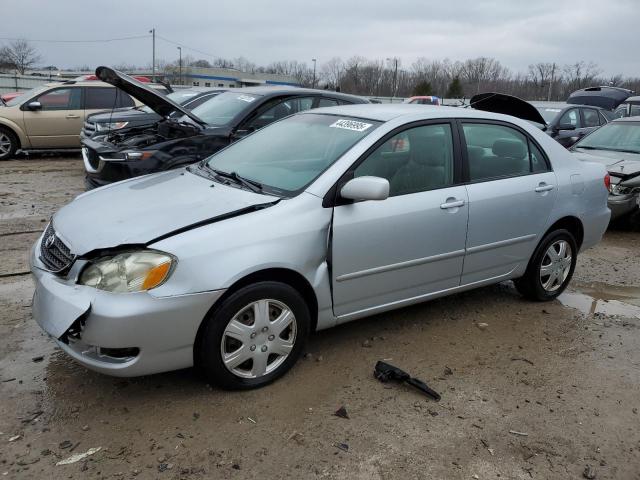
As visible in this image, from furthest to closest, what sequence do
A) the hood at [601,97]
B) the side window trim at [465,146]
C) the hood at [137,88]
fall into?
the hood at [601,97] < the hood at [137,88] < the side window trim at [465,146]

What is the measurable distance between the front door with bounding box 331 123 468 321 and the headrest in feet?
1.71

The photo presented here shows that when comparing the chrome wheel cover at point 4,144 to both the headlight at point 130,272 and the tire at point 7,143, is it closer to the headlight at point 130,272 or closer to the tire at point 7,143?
the tire at point 7,143

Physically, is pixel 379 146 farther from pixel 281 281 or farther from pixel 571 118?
pixel 571 118

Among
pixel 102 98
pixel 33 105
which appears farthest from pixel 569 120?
pixel 33 105

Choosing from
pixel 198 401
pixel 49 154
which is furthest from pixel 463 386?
pixel 49 154

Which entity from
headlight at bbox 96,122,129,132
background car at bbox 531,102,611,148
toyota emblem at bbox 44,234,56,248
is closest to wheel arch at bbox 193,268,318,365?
toyota emblem at bbox 44,234,56,248

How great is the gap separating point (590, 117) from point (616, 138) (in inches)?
226

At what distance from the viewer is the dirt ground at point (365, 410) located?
2738 millimetres

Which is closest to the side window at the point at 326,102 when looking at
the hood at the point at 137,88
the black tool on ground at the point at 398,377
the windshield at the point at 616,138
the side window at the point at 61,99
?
the hood at the point at 137,88

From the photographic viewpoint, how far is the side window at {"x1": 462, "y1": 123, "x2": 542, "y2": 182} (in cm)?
425

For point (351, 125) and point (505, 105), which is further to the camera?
point (505, 105)

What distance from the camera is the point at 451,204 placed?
3.98 meters

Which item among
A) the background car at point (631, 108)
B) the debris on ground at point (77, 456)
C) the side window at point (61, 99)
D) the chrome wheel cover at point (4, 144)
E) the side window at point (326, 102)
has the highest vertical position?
the background car at point (631, 108)

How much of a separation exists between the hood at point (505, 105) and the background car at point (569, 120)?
19.9 feet
